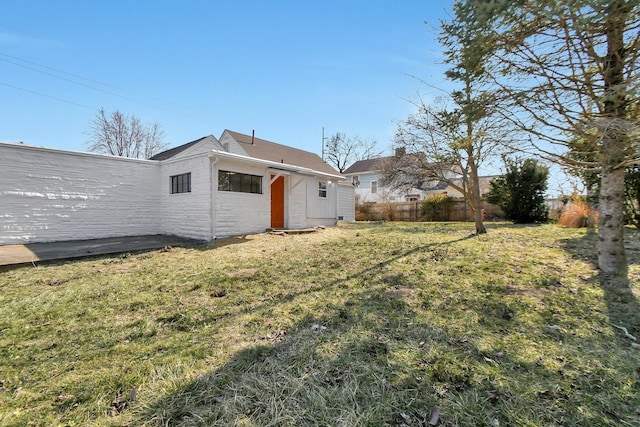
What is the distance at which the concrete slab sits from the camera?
6.17 m

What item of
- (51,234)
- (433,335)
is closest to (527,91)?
(433,335)

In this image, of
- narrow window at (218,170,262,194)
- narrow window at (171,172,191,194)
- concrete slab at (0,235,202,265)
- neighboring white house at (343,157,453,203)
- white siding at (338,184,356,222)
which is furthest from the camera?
neighboring white house at (343,157,453,203)

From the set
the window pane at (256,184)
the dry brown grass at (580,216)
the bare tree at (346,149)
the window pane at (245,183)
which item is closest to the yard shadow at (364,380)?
the window pane at (245,183)

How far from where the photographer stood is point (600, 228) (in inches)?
171

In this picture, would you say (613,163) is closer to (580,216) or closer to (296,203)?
(580,216)

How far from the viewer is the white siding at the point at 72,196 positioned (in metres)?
7.66

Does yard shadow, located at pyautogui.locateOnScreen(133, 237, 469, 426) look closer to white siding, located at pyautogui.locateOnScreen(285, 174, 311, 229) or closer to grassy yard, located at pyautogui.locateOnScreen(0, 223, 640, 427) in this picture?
grassy yard, located at pyautogui.locateOnScreen(0, 223, 640, 427)

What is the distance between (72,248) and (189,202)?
3262mm

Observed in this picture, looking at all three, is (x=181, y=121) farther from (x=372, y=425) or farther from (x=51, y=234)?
(x=372, y=425)

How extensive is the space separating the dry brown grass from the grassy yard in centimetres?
653

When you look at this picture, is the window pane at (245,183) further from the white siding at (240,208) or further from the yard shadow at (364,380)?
the yard shadow at (364,380)

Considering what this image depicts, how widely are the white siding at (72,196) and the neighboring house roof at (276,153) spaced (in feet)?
21.8

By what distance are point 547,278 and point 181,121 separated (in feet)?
73.8

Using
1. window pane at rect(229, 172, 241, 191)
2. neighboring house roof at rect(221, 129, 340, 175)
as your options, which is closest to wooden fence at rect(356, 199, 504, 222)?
neighboring house roof at rect(221, 129, 340, 175)
